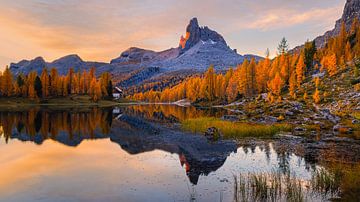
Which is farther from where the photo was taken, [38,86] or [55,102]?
[55,102]

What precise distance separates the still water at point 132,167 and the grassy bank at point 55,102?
89.3m

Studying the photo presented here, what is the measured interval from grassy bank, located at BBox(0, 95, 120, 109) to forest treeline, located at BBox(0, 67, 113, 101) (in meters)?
2.95

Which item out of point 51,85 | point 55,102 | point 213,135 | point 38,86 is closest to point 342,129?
point 213,135

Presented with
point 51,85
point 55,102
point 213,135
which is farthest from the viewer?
point 51,85

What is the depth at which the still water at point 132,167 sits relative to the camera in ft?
64.6

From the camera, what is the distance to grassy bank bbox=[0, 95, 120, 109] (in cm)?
12150

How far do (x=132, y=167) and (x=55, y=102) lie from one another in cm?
12342

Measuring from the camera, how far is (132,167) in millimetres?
27344

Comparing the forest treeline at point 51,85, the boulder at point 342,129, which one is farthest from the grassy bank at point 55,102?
the boulder at point 342,129

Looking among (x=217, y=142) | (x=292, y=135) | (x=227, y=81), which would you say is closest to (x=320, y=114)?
(x=292, y=135)

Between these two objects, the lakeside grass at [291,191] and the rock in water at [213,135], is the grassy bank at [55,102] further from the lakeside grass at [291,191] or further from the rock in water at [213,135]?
the lakeside grass at [291,191]

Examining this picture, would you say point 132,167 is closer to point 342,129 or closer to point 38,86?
point 342,129

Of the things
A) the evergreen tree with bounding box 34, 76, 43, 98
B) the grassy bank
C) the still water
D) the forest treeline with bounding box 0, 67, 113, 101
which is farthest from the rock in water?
the evergreen tree with bounding box 34, 76, 43, 98

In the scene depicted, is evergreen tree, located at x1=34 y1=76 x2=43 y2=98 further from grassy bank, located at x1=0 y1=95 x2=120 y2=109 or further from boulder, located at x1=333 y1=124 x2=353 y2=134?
boulder, located at x1=333 y1=124 x2=353 y2=134
